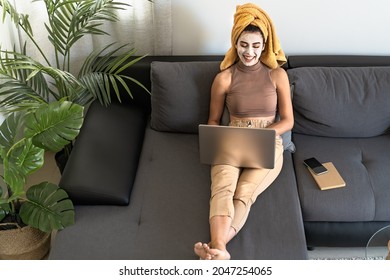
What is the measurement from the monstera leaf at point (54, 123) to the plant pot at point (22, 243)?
45 cm

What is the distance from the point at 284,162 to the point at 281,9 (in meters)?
0.81

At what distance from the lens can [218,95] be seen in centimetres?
229

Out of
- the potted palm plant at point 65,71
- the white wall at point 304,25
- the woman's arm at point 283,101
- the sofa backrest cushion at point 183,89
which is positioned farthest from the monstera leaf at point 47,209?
the white wall at point 304,25

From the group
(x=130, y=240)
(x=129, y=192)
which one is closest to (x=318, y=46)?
(x=129, y=192)

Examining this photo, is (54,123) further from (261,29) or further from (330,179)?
(330,179)

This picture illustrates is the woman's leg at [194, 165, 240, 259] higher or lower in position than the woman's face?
lower

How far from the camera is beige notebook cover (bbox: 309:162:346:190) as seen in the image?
2.14m

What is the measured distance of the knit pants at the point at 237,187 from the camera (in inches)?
78.0

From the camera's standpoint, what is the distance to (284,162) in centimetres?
229

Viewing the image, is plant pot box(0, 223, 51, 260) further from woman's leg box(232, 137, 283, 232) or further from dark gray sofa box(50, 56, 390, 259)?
woman's leg box(232, 137, 283, 232)

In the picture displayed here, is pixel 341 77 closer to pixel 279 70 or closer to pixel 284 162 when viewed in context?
pixel 279 70

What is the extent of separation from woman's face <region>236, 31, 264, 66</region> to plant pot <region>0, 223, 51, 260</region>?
1201mm

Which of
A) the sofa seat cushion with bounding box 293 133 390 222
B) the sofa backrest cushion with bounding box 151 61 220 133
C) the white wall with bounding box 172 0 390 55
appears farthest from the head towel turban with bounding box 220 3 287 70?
the sofa seat cushion with bounding box 293 133 390 222

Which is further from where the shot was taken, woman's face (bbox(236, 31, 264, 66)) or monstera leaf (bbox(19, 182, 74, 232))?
woman's face (bbox(236, 31, 264, 66))
